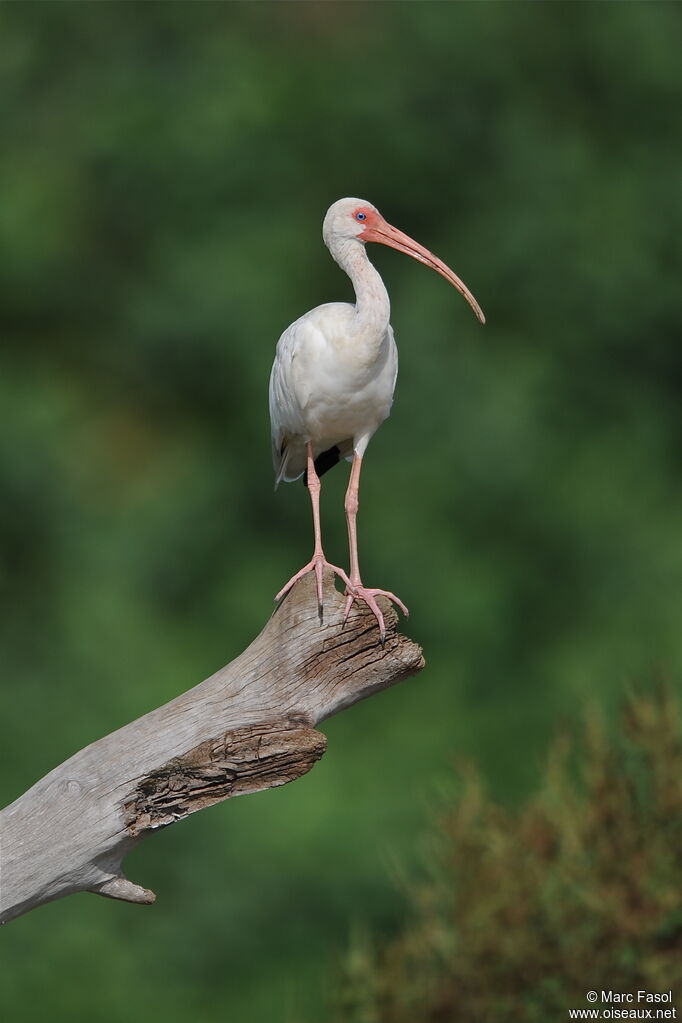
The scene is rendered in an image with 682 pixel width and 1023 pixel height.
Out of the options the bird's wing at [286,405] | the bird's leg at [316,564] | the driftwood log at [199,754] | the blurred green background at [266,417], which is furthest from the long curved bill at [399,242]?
the blurred green background at [266,417]

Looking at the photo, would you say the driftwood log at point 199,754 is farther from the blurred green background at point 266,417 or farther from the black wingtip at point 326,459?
the blurred green background at point 266,417

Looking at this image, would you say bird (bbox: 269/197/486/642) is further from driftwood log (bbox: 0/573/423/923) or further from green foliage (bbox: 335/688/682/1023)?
green foliage (bbox: 335/688/682/1023)

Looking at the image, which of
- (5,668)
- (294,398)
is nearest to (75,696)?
(5,668)

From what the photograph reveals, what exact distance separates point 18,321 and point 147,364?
125 cm

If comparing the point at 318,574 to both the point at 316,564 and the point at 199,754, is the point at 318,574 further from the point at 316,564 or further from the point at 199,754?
the point at 199,754

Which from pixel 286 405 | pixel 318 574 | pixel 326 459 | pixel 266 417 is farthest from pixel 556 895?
pixel 266 417

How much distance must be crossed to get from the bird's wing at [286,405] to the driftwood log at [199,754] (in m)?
0.73

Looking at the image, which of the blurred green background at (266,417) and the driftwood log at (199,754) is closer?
the driftwood log at (199,754)

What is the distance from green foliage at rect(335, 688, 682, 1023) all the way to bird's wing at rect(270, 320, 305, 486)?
2.35m

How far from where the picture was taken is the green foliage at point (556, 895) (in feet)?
21.0

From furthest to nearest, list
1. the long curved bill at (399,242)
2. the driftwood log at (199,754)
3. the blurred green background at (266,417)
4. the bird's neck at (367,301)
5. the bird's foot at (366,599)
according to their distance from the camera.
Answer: the blurred green background at (266,417)
the long curved bill at (399,242)
the bird's neck at (367,301)
the bird's foot at (366,599)
the driftwood log at (199,754)

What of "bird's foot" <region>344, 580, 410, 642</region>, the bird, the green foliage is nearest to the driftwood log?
"bird's foot" <region>344, 580, 410, 642</region>

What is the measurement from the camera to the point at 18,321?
1342cm

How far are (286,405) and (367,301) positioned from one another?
0.48m
